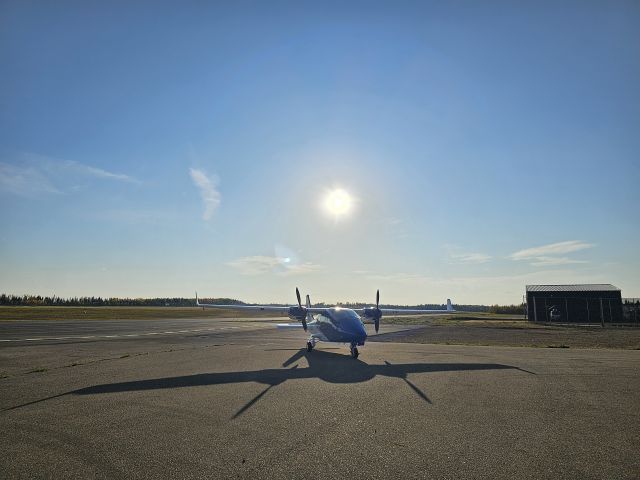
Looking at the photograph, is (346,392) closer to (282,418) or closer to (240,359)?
(282,418)

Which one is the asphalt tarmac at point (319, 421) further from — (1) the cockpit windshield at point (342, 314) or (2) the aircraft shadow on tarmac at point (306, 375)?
(1) the cockpit windshield at point (342, 314)

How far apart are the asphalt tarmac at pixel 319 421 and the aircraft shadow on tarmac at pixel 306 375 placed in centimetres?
10

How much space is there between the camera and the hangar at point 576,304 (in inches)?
2394

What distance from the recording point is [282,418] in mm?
10188

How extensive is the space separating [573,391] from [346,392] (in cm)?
796

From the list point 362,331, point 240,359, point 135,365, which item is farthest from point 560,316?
point 135,365

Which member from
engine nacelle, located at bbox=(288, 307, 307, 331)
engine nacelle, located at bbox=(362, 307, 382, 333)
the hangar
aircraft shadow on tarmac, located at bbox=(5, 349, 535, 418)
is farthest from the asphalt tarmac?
the hangar

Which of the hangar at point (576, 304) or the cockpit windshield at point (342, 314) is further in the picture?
Answer: the hangar at point (576, 304)

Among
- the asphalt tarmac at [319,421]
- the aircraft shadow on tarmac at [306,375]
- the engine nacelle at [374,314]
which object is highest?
the engine nacelle at [374,314]

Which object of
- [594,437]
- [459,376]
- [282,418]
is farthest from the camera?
[459,376]

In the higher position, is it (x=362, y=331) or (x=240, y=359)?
(x=362, y=331)

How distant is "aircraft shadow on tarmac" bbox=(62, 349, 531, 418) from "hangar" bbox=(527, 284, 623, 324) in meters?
54.5

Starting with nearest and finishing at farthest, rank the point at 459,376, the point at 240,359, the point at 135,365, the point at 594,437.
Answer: the point at 594,437 → the point at 459,376 → the point at 135,365 → the point at 240,359

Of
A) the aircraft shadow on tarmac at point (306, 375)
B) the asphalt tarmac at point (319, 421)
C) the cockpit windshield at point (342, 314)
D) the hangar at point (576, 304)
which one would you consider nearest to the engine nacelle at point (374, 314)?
the cockpit windshield at point (342, 314)
